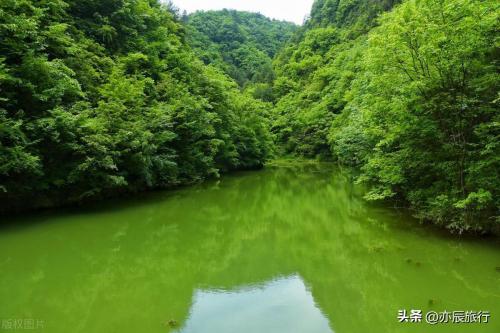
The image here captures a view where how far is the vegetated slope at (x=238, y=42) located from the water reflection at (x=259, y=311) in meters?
57.2

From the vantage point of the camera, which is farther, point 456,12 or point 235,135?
point 235,135

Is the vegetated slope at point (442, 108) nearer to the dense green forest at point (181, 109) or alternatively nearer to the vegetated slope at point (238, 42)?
the dense green forest at point (181, 109)

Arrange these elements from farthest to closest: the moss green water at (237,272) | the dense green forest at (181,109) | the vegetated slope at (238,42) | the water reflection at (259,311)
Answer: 1. the vegetated slope at (238,42)
2. the dense green forest at (181,109)
3. the moss green water at (237,272)
4. the water reflection at (259,311)

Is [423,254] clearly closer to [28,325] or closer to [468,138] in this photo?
[468,138]

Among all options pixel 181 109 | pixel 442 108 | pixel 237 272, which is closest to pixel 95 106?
pixel 181 109

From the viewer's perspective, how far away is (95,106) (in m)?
19.2

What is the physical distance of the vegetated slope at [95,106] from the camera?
13.8m

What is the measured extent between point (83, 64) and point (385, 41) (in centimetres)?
1425

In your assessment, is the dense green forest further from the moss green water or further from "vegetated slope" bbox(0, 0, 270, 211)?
the moss green water

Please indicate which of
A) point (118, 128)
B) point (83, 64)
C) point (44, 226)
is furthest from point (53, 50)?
point (44, 226)

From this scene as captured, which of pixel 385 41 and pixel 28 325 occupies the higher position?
pixel 385 41

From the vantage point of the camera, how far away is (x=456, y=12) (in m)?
10.2

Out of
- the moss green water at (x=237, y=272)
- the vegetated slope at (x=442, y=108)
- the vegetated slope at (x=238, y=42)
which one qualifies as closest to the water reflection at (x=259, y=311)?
the moss green water at (x=237, y=272)

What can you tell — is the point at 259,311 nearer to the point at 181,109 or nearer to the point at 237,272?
the point at 237,272
